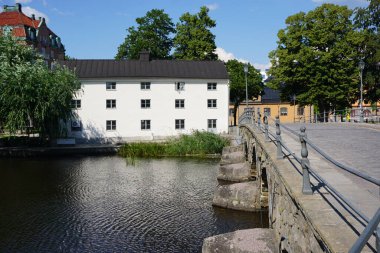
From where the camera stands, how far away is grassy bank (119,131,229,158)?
121 ft

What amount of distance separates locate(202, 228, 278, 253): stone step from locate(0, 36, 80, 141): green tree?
95.8 ft

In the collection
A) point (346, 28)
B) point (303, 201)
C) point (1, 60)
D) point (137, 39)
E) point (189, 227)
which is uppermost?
point (137, 39)

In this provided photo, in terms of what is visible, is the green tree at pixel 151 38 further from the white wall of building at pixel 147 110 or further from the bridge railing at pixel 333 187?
the bridge railing at pixel 333 187

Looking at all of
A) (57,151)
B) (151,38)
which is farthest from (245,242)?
(151,38)

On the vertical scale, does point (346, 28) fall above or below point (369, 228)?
above

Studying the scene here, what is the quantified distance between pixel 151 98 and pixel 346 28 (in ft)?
75.7

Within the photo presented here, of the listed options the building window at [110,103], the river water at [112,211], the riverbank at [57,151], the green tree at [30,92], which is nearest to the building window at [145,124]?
the building window at [110,103]

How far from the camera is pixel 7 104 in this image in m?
35.5

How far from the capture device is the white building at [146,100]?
150 feet

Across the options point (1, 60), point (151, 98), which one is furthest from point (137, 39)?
point (1, 60)

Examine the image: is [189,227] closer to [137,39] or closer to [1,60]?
[1,60]

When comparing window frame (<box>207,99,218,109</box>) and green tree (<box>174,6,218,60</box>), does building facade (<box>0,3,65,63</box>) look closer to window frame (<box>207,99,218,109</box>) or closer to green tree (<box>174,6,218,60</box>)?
green tree (<box>174,6,218,60</box>)

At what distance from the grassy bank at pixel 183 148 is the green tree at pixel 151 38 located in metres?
27.6

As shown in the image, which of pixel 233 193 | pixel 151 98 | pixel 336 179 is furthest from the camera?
pixel 151 98
